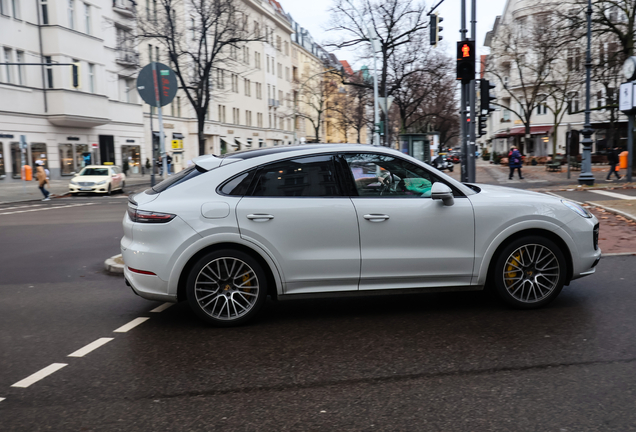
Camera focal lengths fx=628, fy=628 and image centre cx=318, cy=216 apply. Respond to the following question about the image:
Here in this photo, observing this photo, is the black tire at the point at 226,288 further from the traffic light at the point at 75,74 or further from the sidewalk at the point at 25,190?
the traffic light at the point at 75,74

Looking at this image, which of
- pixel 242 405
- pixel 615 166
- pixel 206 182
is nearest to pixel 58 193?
pixel 615 166

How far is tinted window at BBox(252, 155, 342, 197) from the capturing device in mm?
5469

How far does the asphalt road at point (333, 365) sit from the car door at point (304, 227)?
17.7 inches

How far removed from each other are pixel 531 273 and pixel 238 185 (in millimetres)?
2788

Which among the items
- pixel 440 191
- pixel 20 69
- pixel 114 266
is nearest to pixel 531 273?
pixel 440 191

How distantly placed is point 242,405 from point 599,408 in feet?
6.73

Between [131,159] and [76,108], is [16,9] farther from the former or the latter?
[131,159]

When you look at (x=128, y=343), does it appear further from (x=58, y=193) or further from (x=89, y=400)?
(x=58, y=193)

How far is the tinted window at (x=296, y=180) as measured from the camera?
17.9ft

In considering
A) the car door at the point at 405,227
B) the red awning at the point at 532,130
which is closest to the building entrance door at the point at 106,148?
the car door at the point at 405,227

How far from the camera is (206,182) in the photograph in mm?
5438

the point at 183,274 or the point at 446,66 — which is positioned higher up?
the point at 446,66

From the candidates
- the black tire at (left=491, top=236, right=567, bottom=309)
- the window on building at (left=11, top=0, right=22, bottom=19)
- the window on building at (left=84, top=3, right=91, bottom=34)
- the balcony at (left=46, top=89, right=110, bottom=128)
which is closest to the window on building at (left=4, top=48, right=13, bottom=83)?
the window on building at (left=11, top=0, right=22, bottom=19)

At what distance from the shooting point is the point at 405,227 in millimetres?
5496
